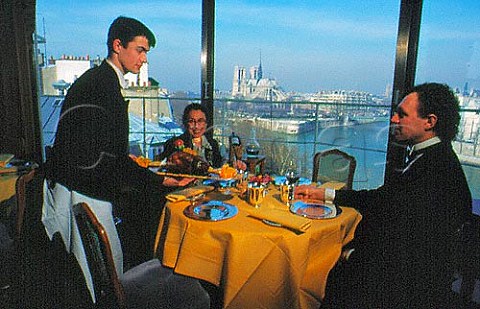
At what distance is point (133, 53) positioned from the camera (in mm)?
1767

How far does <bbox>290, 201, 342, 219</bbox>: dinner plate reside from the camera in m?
1.51

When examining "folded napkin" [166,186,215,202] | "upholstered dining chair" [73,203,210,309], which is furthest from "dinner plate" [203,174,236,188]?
"upholstered dining chair" [73,203,210,309]

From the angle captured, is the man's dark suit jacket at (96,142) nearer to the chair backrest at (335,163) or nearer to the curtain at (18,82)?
the chair backrest at (335,163)

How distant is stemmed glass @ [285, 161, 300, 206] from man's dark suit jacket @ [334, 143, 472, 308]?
0.49 metres

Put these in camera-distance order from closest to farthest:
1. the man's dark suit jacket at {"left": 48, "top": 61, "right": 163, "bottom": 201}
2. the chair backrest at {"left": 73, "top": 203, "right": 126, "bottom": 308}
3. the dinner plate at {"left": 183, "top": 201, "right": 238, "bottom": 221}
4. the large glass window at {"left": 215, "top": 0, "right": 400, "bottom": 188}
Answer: the chair backrest at {"left": 73, "top": 203, "right": 126, "bottom": 308} → the dinner plate at {"left": 183, "top": 201, "right": 238, "bottom": 221} → the man's dark suit jacket at {"left": 48, "top": 61, "right": 163, "bottom": 201} → the large glass window at {"left": 215, "top": 0, "right": 400, "bottom": 188}

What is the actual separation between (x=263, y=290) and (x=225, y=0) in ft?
9.24

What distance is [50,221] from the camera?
1.86m

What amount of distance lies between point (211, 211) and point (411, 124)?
37.6 inches

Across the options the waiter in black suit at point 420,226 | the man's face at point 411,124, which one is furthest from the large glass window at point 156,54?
the waiter in black suit at point 420,226

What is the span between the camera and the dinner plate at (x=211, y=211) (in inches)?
56.9

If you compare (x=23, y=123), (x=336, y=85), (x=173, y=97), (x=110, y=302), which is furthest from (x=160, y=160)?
(x=336, y=85)

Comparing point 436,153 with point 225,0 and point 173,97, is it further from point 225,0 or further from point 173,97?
point 173,97

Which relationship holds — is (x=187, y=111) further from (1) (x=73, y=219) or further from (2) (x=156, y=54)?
(1) (x=73, y=219)

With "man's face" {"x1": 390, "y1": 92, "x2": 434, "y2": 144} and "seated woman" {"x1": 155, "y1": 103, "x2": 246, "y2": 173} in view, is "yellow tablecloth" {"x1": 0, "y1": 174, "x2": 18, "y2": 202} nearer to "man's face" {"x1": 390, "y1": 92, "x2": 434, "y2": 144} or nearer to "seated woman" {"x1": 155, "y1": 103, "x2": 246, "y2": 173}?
"seated woman" {"x1": 155, "y1": 103, "x2": 246, "y2": 173}
